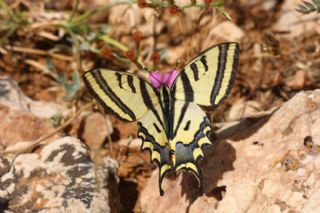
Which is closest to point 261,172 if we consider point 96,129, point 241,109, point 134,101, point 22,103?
point 134,101

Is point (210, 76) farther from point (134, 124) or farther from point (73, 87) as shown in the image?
point (73, 87)

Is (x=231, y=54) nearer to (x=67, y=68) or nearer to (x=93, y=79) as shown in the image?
(x=93, y=79)

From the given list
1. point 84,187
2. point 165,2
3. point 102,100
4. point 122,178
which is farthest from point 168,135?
point 165,2

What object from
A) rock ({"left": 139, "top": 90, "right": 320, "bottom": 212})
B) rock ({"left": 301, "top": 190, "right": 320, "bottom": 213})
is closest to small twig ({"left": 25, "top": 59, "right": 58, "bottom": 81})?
rock ({"left": 139, "top": 90, "right": 320, "bottom": 212})

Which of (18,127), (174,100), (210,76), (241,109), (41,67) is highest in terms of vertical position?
(210,76)

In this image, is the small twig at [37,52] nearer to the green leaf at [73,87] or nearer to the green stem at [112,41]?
the green stem at [112,41]

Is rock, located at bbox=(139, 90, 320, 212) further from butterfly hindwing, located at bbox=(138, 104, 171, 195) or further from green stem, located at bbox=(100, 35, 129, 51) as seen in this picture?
green stem, located at bbox=(100, 35, 129, 51)
